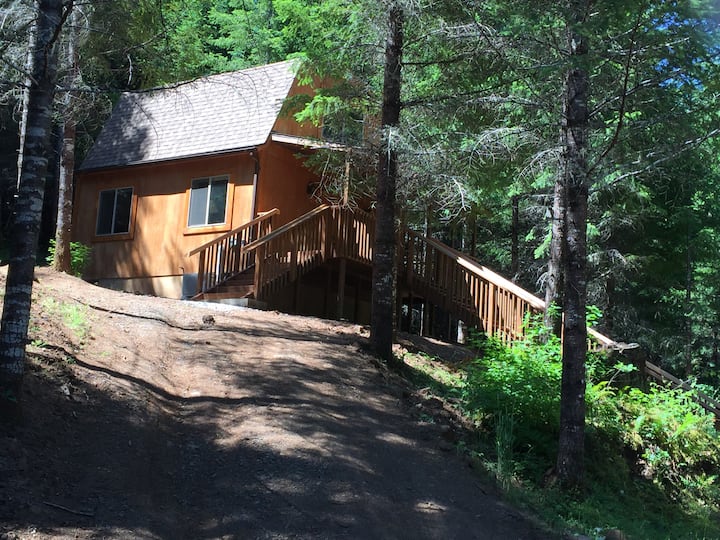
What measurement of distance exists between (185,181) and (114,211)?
2.64 meters

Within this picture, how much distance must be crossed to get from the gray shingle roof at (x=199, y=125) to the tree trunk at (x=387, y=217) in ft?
20.5

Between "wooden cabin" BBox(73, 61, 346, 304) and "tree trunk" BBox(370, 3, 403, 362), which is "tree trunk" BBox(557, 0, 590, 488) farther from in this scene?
"wooden cabin" BBox(73, 61, 346, 304)

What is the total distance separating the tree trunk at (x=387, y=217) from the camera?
10594 millimetres

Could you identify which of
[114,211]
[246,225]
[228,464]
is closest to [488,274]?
[246,225]

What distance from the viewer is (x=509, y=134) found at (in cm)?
1010

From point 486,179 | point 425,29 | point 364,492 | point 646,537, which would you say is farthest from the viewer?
point 486,179

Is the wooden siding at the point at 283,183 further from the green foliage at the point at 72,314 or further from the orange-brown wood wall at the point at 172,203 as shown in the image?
the green foliage at the point at 72,314

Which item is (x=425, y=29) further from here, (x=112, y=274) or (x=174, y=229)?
(x=112, y=274)

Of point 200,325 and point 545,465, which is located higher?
point 200,325

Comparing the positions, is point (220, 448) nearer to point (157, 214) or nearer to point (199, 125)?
point (157, 214)

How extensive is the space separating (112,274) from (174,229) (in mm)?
2341

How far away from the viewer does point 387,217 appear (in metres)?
10.7

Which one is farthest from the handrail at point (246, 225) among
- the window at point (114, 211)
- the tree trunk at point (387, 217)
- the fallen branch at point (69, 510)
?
the fallen branch at point (69, 510)

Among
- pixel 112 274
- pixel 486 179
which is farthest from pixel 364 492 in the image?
pixel 112 274
